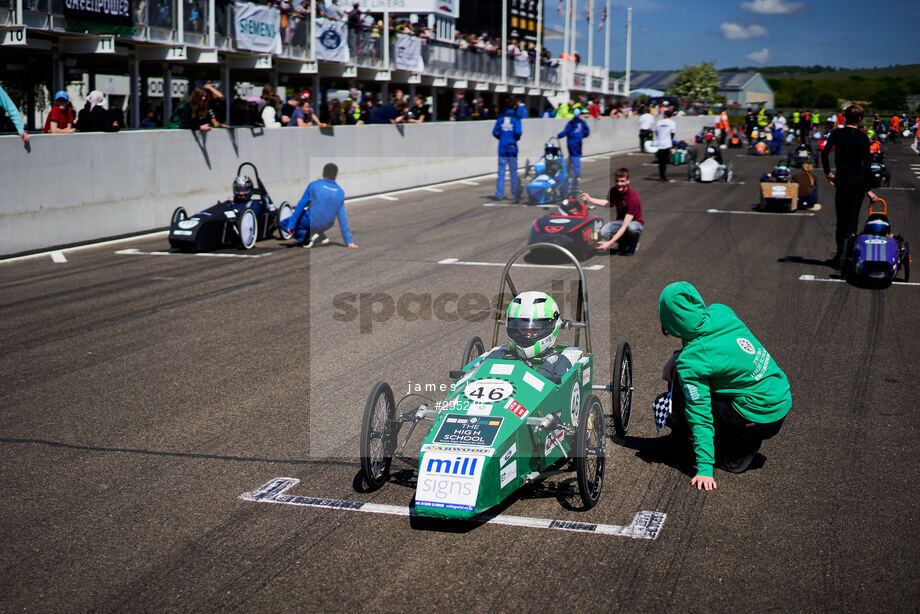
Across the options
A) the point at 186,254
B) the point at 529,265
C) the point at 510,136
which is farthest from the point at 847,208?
the point at 510,136

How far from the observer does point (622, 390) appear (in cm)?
713

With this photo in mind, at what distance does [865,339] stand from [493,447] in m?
5.96

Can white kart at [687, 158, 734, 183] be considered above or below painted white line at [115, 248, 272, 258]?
above

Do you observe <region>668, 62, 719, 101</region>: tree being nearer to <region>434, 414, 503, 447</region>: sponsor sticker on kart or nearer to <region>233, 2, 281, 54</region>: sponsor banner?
<region>233, 2, 281, 54</region>: sponsor banner

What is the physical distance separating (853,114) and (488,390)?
867 centimetres

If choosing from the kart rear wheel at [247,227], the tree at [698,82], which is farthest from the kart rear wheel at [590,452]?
the tree at [698,82]

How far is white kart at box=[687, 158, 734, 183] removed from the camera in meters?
27.5

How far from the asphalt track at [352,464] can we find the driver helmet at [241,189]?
2.39 meters

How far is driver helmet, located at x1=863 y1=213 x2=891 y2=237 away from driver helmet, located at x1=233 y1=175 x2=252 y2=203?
30.7 feet

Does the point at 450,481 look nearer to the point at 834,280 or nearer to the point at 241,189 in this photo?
the point at 834,280

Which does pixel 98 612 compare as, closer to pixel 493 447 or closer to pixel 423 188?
A: pixel 493 447

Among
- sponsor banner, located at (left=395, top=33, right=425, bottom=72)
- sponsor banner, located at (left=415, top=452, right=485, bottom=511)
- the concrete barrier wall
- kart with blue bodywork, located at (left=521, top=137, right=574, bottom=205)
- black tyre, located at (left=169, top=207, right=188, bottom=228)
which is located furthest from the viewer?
sponsor banner, located at (left=395, top=33, right=425, bottom=72)

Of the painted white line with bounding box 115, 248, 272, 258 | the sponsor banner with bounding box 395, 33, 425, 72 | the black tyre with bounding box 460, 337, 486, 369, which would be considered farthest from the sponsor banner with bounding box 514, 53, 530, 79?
the black tyre with bounding box 460, 337, 486, 369

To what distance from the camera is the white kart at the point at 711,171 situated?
27469 mm
